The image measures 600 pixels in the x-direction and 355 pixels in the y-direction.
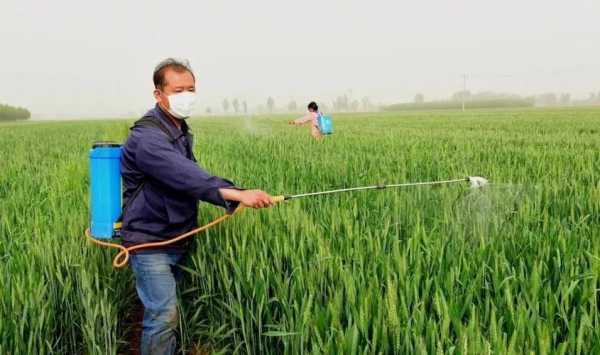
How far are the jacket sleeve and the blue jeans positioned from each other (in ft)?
1.30

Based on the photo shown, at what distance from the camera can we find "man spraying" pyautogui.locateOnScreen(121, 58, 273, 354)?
7.14ft

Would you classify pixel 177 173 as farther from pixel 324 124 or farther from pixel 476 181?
pixel 324 124

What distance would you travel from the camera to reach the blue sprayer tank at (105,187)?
94.0 inches

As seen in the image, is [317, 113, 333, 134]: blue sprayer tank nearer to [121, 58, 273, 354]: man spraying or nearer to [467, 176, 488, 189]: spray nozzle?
[467, 176, 488, 189]: spray nozzle

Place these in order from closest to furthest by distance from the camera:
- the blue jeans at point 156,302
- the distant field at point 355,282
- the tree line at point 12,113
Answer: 1. the distant field at point 355,282
2. the blue jeans at point 156,302
3. the tree line at point 12,113

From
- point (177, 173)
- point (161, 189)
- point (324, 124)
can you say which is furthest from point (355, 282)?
point (324, 124)

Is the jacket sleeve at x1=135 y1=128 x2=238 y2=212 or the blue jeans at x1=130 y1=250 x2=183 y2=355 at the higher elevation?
the jacket sleeve at x1=135 y1=128 x2=238 y2=212

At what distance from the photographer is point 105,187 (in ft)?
7.83

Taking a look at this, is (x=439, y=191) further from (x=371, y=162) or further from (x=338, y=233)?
(x=371, y=162)

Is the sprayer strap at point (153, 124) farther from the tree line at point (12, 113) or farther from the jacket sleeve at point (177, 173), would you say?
the tree line at point (12, 113)

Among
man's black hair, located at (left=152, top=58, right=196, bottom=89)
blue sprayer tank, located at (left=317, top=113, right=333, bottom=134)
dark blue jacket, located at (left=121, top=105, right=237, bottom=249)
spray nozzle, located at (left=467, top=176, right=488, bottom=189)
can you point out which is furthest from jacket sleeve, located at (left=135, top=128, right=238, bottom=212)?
blue sprayer tank, located at (left=317, top=113, right=333, bottom=134)

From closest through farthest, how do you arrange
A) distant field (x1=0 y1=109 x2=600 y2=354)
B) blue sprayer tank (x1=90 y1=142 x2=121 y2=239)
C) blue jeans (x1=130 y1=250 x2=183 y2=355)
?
1. distant field (x1=0 y1=109 x2=600 y2=354)
2. blue jeans (x1=130 y1=250 x2=183 y2=355)
3. blue sprayer tank (x1=90 y1=142 x2=121 y2=239)

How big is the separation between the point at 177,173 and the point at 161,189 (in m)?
0.21

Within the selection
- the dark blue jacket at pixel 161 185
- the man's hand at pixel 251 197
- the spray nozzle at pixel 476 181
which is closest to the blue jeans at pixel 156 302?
the dark blue jacket at pixel 161 185
